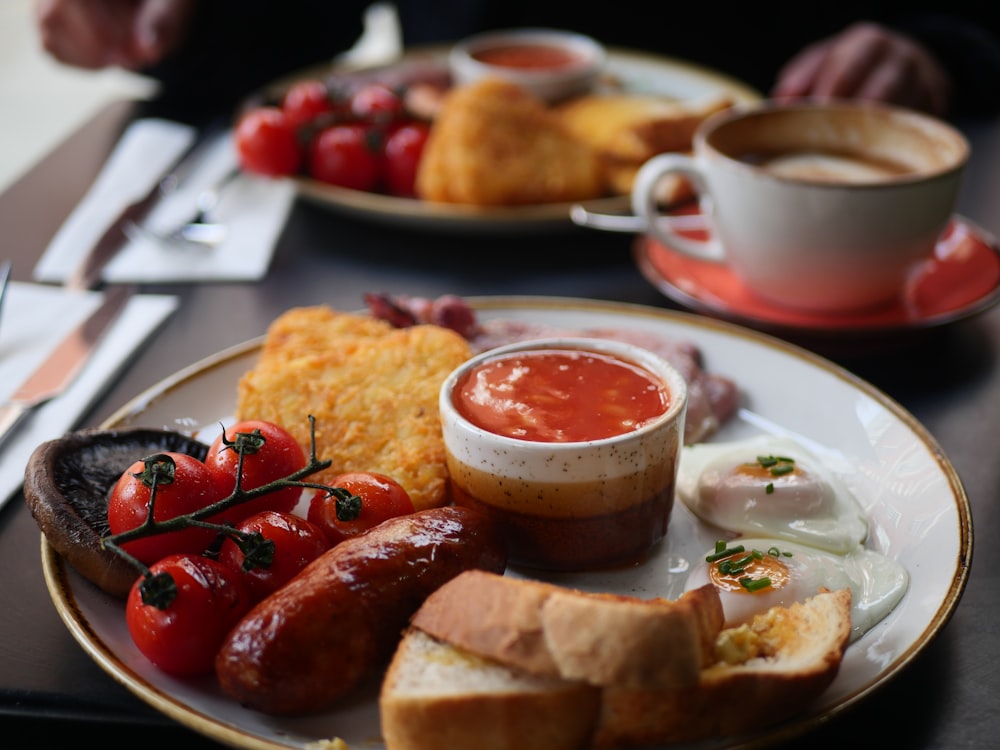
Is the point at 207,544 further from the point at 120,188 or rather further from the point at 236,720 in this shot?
the point at 120,188

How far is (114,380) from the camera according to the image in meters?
2.71

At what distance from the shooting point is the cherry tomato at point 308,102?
13.3 feet

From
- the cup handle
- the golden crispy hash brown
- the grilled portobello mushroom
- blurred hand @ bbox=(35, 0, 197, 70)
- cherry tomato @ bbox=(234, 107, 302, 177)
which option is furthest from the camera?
blurred hand @ bbox=(35, 0, 197, 70)

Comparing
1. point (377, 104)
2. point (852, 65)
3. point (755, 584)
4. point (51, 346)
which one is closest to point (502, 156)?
point (377, 104)

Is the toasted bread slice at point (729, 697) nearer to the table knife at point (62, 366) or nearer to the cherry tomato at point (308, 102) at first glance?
the table knife at point (62, 366)

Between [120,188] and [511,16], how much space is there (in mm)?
2587

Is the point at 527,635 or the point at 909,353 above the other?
the point at 527,635

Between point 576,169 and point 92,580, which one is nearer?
point 92,580

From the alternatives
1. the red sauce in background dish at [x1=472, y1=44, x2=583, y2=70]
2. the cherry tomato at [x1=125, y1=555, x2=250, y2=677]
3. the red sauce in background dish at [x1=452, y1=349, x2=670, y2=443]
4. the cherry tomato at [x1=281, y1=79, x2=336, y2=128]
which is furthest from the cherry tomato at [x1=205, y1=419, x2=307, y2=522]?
the red sauce in background dish at [x1=472, y1=44, x2=583, y2=70]

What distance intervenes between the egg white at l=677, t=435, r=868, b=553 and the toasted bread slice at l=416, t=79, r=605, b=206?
1.55m

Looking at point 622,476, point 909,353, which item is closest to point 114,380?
point 622,476

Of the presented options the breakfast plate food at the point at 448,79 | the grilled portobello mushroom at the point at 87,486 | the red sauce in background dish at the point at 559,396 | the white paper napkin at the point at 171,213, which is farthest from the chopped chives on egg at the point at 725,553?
the white paper napkin at the point at 171,213

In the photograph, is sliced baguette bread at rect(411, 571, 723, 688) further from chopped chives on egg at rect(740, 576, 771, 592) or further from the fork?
the fork

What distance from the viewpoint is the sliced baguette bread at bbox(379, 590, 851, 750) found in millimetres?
1414
